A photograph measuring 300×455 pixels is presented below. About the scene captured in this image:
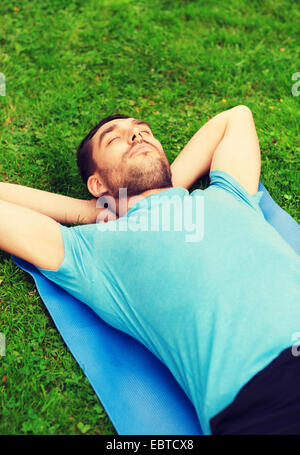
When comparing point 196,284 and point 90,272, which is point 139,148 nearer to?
point 90,272

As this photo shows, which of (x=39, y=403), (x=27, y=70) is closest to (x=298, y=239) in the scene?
(x=39, y=403)

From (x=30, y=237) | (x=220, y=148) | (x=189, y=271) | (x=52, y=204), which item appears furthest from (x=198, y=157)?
(x=30, y=237)

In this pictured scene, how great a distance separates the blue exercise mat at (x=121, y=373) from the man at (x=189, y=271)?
18 cm

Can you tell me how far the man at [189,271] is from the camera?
7.51 feet

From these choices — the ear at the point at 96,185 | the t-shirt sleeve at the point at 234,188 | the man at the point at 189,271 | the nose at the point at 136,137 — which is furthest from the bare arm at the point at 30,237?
the t-shirt sleeve at the point at 234,188

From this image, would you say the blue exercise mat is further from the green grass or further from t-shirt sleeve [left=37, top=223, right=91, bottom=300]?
t-shirt sleeve [left=37, top=223, right=91, bottom=300]

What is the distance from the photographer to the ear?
339cm

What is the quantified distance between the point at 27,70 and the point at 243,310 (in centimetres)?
403

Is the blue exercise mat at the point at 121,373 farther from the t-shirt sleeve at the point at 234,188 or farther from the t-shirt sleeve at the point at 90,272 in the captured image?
the t-shirt sleeve at the point at 234,188

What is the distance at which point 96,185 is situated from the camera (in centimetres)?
341

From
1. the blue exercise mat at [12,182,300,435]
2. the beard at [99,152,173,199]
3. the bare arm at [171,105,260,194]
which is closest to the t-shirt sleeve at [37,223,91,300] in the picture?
the blue exercise mat at [12,182,300,435]

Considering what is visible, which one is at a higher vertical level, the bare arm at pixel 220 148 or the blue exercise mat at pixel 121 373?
the bare arm at pixel 220 148

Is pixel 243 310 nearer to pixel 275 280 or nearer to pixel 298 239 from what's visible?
pixel 275 280

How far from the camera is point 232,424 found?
2.19 metres
